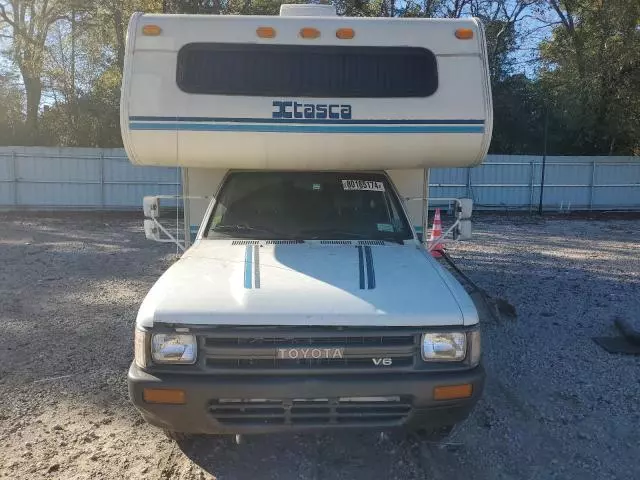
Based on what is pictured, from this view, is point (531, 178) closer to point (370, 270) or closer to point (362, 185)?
point (362, 185)

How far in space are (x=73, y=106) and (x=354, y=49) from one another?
21.6m

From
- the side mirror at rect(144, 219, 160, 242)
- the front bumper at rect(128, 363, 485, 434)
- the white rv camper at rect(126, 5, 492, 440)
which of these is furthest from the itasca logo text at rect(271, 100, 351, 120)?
the front bumper at rect(128, 363, 485, 434)

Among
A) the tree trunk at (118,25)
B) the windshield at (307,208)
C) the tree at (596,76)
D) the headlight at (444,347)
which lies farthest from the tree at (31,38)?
the headlight at (444,347)

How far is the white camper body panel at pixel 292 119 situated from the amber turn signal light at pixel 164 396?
2118 millimetres

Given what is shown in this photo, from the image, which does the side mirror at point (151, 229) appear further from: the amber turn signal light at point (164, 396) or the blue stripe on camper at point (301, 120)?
the amber turn signal light at point (164, 396)

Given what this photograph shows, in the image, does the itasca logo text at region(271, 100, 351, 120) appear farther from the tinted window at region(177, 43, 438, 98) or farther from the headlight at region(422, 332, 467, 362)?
the headlight at region(422, 332, 467, 362)

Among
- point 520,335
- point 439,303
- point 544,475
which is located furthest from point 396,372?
point 520,335

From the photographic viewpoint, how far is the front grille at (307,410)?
353cm

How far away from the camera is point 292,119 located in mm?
4926

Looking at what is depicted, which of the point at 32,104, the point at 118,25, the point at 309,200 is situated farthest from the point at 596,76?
the point at 32,104

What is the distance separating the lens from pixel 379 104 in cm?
500

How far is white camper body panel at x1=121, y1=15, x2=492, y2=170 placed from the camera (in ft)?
16.1

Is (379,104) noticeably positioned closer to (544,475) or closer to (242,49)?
(242,49)

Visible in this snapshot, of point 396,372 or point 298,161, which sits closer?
point 396,372
